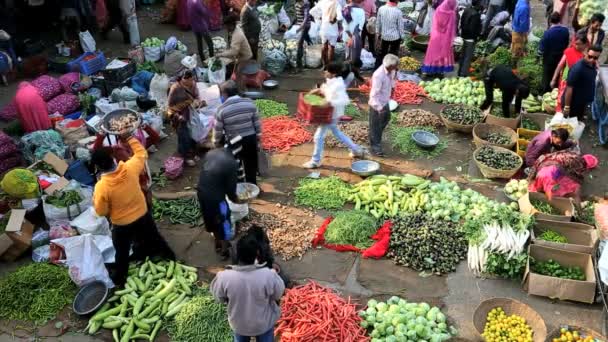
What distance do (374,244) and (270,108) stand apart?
444 centimetres

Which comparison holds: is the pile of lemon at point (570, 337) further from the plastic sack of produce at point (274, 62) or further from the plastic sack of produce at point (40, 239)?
the plastic sack of produce at point (274, 62)

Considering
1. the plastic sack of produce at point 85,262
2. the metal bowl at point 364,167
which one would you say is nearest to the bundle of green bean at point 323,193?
the metal bowl at point 364,167

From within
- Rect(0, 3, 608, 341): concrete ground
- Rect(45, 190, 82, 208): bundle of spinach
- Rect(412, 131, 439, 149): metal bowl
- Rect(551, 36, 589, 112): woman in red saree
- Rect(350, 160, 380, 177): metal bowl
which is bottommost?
Rect(0, 3, 608, 341): concrete ground

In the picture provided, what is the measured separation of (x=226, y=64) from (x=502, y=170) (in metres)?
6.00

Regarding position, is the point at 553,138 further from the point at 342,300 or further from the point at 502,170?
the point at 342,300

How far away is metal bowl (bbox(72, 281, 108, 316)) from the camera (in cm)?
559

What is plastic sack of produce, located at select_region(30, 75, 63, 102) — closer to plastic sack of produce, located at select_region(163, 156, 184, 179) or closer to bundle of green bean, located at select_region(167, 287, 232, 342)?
plastic sack of produce, located at select_region(163, 156, 184, 179)

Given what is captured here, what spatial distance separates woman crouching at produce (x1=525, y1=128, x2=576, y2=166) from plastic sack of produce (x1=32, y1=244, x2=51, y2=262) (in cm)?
694

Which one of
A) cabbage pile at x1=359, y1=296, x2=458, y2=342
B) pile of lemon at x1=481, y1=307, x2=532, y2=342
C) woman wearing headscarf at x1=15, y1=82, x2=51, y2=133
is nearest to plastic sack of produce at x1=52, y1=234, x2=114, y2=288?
cabbage pile at x1=359, y1=296, x2=458, y2=342

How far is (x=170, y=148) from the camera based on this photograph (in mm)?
9031

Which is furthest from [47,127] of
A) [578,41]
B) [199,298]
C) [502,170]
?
[578,41]

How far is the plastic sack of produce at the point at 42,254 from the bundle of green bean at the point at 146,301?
114cm

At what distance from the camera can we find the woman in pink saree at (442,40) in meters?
10.7

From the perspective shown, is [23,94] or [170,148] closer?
[23,94]
